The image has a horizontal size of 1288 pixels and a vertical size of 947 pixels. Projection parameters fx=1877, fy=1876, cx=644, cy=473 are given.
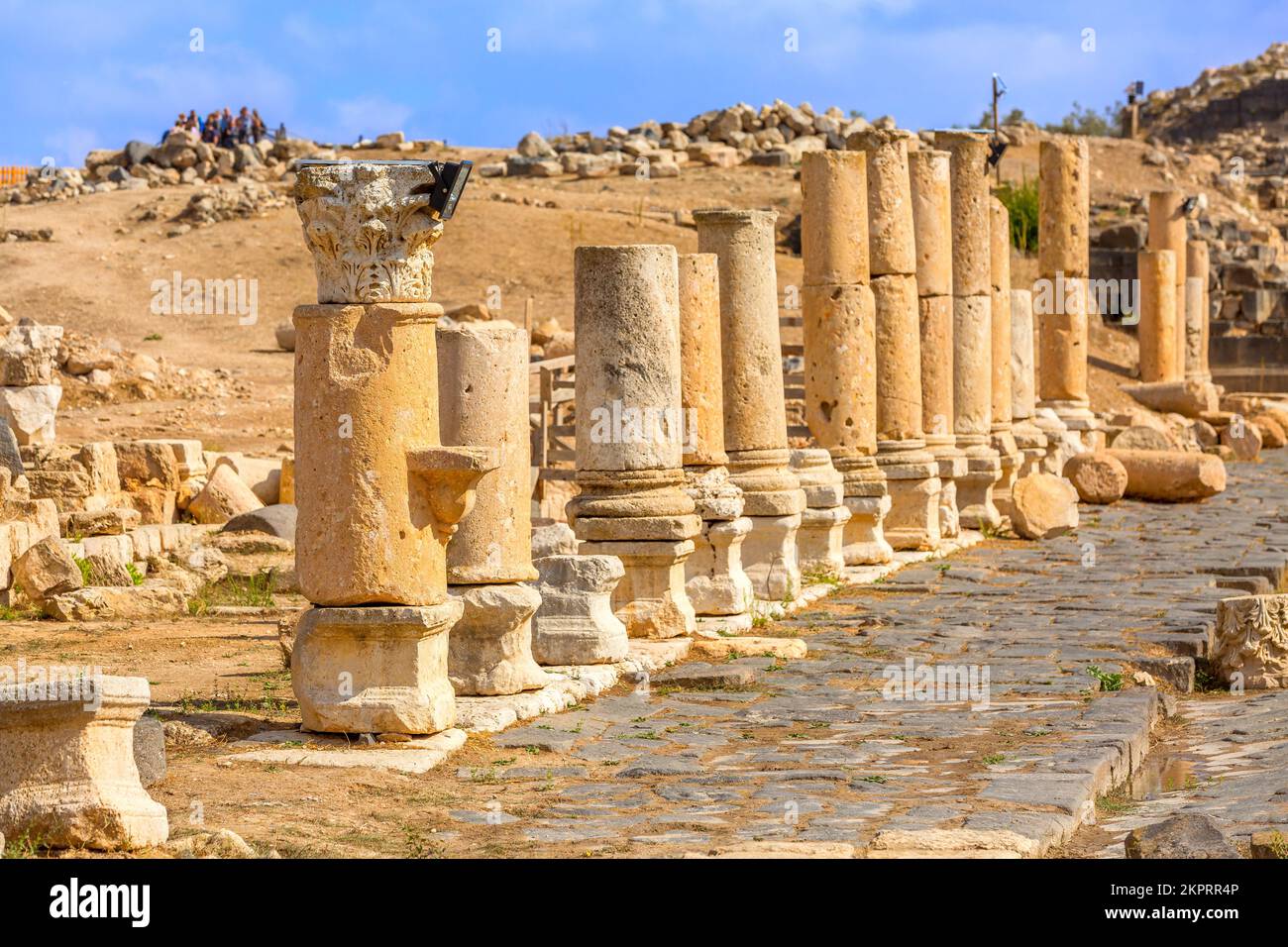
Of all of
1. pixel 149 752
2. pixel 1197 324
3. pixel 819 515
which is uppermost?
pixel 1197 324

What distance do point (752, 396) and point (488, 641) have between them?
4886 millimetres

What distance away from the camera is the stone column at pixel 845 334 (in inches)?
643

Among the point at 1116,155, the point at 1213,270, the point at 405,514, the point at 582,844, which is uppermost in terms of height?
the point at 1116,155

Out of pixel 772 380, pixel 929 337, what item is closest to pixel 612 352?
pixel 772 380

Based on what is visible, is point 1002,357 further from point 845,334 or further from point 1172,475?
point 845,334

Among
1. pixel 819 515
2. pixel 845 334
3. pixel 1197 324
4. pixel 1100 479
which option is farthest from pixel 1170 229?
pixel 819 515

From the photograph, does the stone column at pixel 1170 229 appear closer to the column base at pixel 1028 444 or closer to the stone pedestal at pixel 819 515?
the column base at pixel 1028 444

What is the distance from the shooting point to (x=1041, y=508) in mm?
18938

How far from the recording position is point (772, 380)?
1407cm

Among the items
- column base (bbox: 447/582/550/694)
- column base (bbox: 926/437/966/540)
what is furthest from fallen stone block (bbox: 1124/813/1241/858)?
column base (bbox: 926/437/966/540)

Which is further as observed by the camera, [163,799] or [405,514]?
[405,514]
